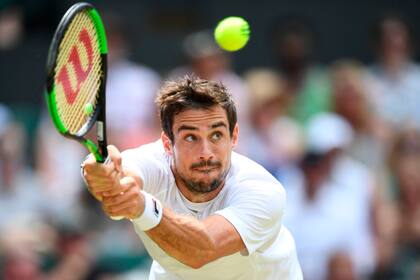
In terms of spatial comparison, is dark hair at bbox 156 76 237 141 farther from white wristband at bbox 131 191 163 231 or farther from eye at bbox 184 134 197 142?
white wristband at bbox 131 191 163 231

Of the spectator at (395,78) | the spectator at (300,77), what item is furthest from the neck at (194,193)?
the spectator at (395,78)

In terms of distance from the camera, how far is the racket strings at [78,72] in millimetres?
4363

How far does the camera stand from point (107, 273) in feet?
27.5

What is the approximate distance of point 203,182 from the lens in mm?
4938

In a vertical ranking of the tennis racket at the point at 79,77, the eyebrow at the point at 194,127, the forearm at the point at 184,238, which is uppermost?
the tennis racket at the point at 79,77

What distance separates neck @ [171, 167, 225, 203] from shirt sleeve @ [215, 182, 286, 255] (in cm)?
12

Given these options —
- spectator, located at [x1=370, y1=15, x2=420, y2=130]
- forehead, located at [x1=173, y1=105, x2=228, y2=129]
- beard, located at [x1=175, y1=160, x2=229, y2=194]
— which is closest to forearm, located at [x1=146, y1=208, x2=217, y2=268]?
beard, located at [x1=175, y1=160, x2=229, y2=194]

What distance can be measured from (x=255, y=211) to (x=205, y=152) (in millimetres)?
403

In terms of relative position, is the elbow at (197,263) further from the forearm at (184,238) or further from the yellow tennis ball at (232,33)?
the yellow tennis ball at (232,33)

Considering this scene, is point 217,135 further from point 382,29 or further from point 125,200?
point 382,29

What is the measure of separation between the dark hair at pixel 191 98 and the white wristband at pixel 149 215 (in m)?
0.62

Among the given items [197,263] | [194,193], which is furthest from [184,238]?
[194,193]

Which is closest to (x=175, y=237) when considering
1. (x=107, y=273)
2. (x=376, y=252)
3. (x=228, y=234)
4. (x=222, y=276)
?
(x=228, y=234)

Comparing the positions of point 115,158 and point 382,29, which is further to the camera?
point 382,29
